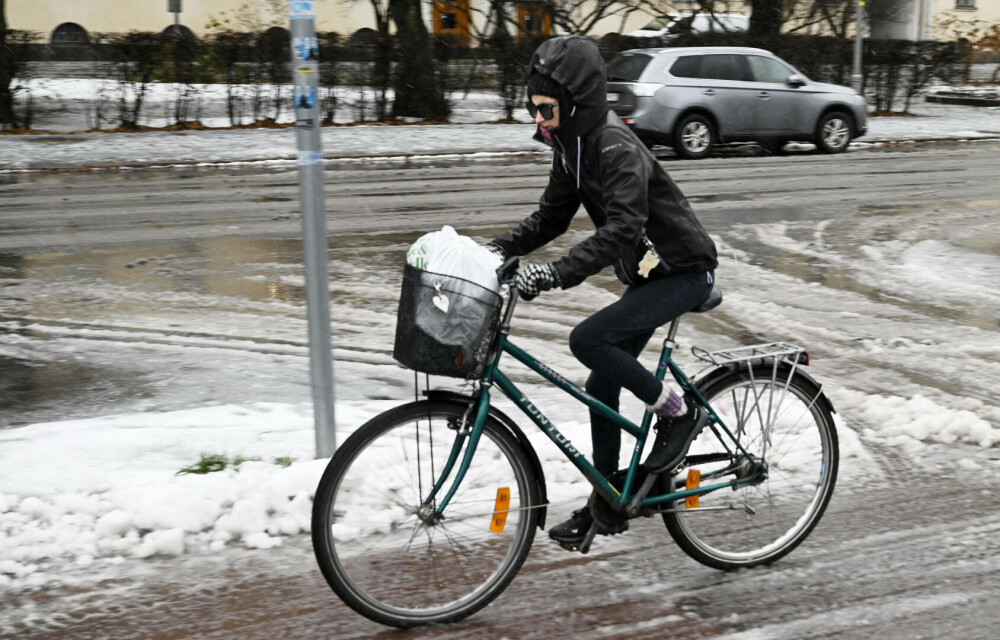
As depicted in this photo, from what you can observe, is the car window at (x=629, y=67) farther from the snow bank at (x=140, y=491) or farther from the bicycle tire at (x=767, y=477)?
the bicycle tire at (x=767, y=477)

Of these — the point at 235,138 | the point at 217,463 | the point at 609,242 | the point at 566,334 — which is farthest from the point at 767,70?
the point at 609,242

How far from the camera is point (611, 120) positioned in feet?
12.1

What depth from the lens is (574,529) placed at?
4039 millimetres

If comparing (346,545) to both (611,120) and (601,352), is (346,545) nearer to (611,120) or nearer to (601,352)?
(601,352)

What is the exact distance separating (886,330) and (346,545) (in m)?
5.06

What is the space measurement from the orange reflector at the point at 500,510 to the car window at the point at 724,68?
626 inches

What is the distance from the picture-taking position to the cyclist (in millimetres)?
3564

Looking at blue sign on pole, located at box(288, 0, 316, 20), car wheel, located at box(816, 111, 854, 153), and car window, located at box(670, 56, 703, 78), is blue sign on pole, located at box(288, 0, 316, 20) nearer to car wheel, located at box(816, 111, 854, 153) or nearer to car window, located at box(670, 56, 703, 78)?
car window, located at box(670, 56, 703, 78)

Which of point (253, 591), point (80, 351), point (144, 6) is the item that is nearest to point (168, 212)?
point (80, 351)

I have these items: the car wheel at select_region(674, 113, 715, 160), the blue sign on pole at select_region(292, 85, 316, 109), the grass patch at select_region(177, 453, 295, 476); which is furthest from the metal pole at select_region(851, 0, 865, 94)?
the grass patch at select_region(177, 453, 295, 476)

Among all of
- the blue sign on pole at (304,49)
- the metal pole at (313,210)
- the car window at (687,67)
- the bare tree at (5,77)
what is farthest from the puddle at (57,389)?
the bare tree at (5,77)

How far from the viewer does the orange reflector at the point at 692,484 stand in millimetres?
4062

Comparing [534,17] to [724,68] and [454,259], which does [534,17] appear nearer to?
[724,68]

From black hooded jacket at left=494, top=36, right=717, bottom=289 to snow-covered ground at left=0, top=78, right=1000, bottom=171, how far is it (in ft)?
48.6
